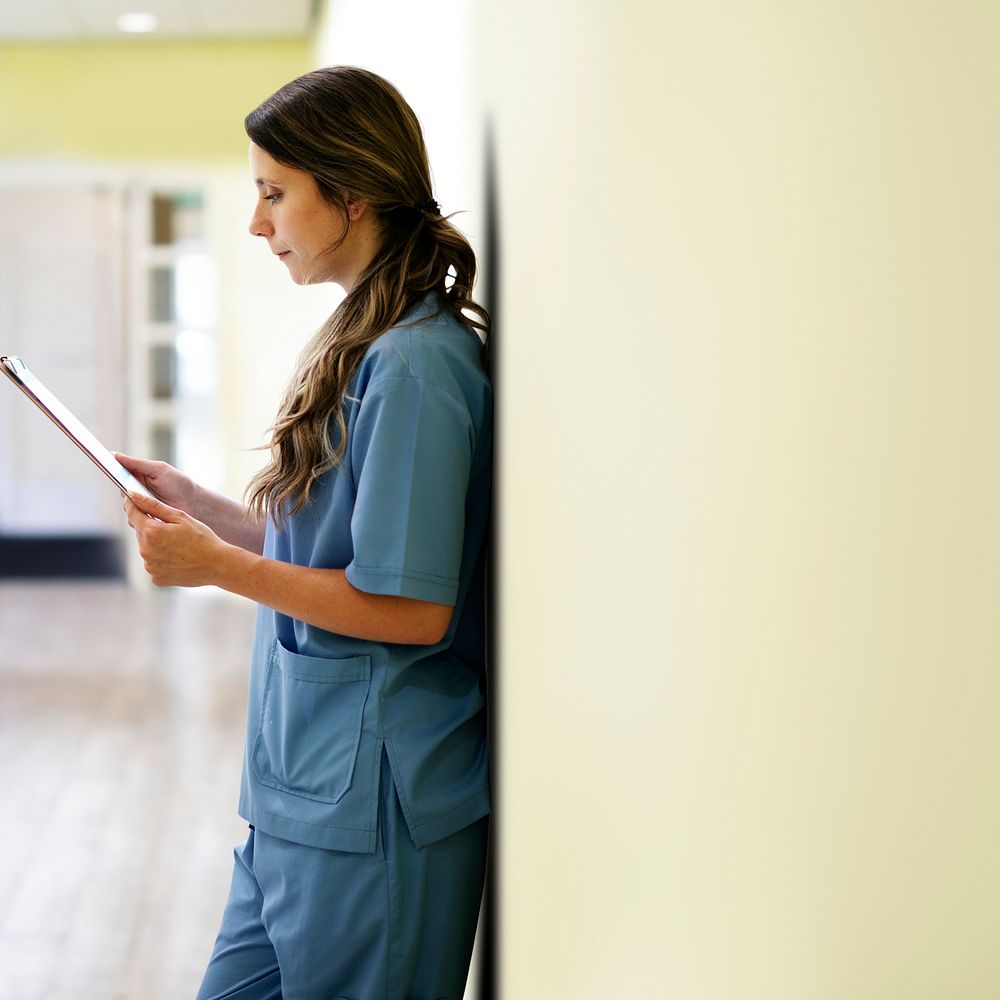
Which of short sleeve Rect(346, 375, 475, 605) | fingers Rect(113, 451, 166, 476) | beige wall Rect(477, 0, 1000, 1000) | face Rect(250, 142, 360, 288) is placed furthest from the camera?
fingers Rect(113, 451, 166, 476)

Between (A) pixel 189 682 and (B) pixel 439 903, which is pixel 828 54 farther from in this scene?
(A) pixel 189 682

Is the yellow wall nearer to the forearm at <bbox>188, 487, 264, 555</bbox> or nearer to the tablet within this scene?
the forearm at <bbox>188, 487, 264, 555</bbox>

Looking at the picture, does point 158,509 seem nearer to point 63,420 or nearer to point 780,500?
point 63,420

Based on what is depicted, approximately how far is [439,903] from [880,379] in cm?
93

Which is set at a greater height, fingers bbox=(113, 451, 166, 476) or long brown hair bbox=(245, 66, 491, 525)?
long brown hair bbox=(245, 66, 491, 525)

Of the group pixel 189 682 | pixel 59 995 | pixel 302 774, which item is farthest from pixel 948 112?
pixel 189 682

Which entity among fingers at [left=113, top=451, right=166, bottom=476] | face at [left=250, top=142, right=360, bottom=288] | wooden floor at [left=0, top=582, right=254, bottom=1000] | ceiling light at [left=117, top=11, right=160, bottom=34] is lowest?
wooden floor at [left=0, top=582, right=254, bottom=1000]

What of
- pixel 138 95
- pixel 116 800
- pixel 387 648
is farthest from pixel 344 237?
pixel 138 95

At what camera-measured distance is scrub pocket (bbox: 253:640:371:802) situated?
113cm

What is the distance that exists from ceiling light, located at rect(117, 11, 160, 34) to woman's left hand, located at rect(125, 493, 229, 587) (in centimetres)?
529

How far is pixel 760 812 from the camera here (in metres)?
0.49

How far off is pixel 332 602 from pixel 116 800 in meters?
2.38

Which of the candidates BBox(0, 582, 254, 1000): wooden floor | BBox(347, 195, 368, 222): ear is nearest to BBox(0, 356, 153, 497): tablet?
BBox(347, 195, 368, 222): ear

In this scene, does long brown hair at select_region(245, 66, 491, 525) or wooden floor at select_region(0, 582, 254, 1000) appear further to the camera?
wooden floor at select_region(0, 582, 254, 1000)
